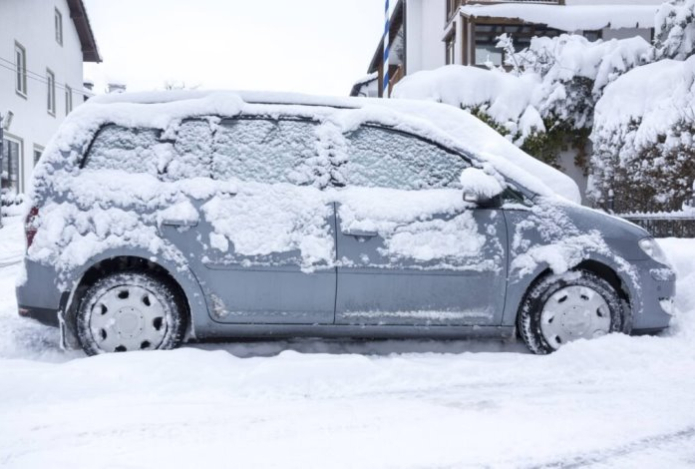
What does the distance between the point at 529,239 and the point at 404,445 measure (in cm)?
196

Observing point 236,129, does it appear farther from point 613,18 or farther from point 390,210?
point 613,18

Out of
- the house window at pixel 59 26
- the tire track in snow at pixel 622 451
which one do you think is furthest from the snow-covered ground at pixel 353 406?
the house window at pixel 59 26

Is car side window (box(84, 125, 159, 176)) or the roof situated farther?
the roof

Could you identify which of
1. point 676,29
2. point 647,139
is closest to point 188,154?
point 647,139

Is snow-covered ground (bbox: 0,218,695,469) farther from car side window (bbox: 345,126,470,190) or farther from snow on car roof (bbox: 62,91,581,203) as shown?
snow on car roof (bbox: 62,91,581,203)

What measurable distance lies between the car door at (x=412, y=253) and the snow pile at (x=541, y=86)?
34.5 feet

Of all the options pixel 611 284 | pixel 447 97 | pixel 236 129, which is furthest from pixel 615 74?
pixel 236 129

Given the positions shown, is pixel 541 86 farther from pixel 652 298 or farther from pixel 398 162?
pixel 398 162

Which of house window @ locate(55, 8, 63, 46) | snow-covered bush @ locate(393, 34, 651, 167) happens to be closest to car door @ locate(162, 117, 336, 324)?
snow-covered bush @ locate(393, 34, 651, 167)

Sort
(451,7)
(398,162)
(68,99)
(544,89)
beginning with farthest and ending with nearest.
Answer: (68,99)
(451,7)
(544,89)
(398,162)

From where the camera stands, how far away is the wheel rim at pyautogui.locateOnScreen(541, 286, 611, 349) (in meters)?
4.31

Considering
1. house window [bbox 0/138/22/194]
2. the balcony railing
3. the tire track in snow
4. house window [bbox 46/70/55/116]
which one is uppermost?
the balcony railing

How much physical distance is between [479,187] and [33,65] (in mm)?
21440

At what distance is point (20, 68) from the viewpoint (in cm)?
2042
